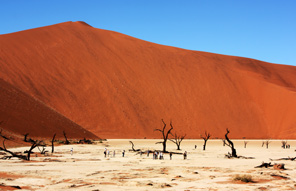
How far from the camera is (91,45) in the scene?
77625 millimetres

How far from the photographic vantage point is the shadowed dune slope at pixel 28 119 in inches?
1513

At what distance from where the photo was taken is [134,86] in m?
69.2

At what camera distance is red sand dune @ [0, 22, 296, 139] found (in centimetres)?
6038

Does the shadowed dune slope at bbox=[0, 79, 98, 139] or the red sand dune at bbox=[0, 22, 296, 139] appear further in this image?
the red sand dune at bbox=[0, 22, 296, 139]

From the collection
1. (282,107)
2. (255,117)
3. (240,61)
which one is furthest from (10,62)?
(240,61)

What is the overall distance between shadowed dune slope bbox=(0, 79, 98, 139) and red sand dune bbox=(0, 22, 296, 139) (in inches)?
433

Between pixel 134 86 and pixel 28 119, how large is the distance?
100ft

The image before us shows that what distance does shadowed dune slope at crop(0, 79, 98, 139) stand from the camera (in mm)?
38438

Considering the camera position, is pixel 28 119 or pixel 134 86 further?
pixel 134 86

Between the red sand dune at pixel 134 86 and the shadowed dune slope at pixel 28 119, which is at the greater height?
the red sand dune at pixel 134 86

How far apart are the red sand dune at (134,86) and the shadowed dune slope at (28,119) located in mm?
10990

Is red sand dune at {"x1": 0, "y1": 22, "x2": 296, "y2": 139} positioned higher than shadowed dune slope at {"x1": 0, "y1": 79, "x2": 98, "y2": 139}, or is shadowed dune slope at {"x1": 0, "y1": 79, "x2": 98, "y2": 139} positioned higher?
red sand dune at {"x1": 0, "y1": 22, "x2": 296, "y2": 139}

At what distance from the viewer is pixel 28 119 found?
1613 inches

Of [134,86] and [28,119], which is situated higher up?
[134,86]
